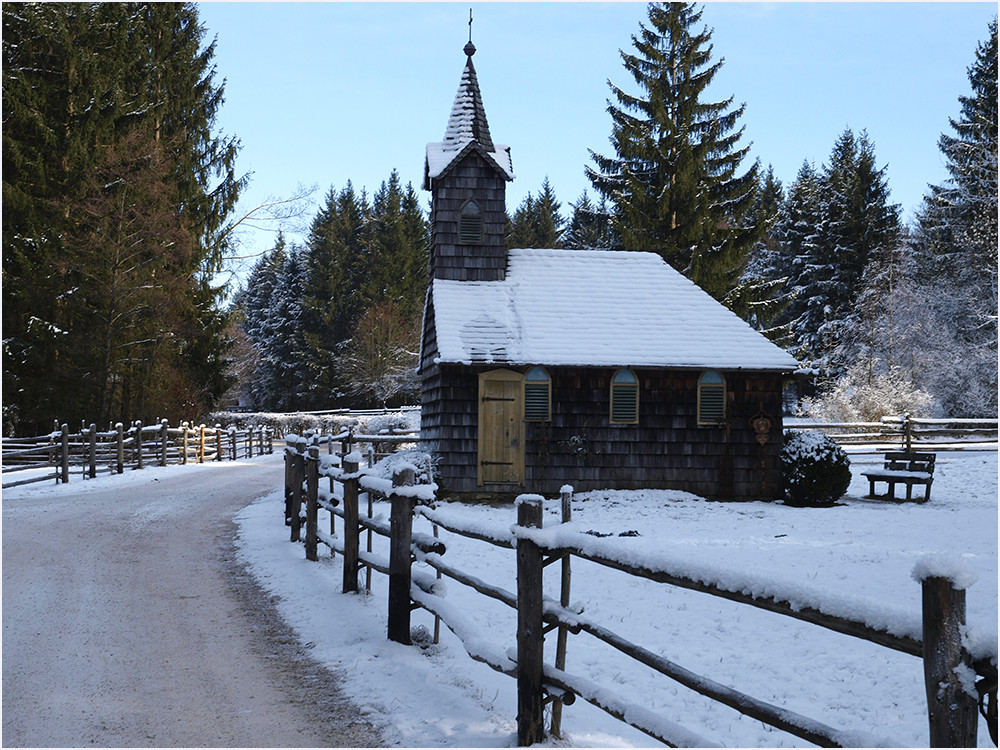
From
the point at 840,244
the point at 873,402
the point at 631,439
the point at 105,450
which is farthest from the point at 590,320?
the point at 840,244

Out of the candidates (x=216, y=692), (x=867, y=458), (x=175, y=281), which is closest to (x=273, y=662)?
(x=216, y=692)

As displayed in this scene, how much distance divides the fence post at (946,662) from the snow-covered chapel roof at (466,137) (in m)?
17.6

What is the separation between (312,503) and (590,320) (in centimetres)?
970

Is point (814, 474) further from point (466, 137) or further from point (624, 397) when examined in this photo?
point (466, 137)

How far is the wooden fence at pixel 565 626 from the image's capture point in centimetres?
254

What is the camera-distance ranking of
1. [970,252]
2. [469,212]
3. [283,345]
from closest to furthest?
1. [469,212]
2. [970,252]
3. [283,345]

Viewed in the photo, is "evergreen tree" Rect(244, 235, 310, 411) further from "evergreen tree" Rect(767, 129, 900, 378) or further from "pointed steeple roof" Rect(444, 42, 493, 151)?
"pointed steeple roof" Rect(444, 42, 493, 151)

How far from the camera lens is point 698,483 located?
57.8 feet

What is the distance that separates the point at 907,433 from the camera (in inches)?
1025

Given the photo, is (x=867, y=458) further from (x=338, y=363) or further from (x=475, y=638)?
(x=338, y=363)

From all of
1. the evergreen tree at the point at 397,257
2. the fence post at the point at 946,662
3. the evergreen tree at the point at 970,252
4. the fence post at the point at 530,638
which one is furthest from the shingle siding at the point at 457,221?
the evergreen tree at the point at 397,257

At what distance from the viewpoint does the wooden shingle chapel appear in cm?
1703

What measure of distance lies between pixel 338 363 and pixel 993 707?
5775 centimetres

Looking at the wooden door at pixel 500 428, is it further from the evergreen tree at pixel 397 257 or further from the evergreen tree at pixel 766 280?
the evergreen tree at pixel 397 257
